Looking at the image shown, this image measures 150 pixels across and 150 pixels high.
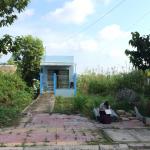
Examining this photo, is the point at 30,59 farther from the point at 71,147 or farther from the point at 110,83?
the point at 71,147

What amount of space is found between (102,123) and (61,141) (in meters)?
4.35

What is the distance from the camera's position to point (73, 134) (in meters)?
12.4

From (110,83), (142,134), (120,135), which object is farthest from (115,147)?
(110,83)

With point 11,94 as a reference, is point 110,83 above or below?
above

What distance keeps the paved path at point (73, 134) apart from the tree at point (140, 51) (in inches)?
82.3

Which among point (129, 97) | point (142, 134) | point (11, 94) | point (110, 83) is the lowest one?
point (142, 134)

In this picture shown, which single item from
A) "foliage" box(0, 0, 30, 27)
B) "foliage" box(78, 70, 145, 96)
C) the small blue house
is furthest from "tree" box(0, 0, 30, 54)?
the small blue house

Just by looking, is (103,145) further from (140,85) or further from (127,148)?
(140,85)

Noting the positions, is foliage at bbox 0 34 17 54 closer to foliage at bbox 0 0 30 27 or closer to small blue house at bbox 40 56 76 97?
foliage at bbox 0 0 30 27

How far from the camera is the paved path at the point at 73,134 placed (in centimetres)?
1091

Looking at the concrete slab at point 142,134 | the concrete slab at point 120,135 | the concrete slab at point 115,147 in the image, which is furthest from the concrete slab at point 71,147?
the concrete slab at point 142,134

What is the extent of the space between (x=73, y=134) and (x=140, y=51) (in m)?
4.49

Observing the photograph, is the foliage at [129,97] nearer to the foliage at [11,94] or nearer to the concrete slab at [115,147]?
the foliage at [11,94]

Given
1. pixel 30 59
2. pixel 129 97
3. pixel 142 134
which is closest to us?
pixel 142 134
